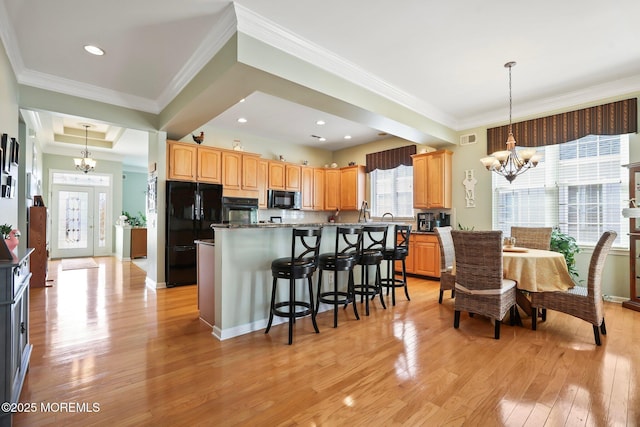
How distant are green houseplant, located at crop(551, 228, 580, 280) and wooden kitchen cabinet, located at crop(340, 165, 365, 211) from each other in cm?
377

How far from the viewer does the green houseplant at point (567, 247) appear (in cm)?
420

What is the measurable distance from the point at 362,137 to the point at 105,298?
17.9 ft

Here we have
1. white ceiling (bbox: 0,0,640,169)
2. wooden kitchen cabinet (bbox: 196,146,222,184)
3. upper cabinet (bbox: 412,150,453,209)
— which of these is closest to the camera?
white ceiling (bbox: 0,0,640,169)

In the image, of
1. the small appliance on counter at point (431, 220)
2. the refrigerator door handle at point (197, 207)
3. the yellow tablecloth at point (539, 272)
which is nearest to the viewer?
the yellow tablecloth at point (539, 272)

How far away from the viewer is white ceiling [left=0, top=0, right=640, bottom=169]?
2.62m

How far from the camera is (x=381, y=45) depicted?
3168 mm

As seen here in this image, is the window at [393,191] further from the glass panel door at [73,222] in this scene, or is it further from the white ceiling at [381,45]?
the glass panel door at [73,222]

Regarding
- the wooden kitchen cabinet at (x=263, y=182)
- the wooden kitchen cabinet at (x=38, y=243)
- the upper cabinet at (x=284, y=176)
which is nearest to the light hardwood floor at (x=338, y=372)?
the wooden kitchen cabinet at (x=38, y=243)

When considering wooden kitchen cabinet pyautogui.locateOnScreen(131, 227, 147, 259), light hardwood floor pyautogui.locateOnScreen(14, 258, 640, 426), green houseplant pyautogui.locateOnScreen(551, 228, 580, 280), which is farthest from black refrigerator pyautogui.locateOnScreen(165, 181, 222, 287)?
green houseplant pyautogui.locateOnScreen(551, 228, 580, 280)

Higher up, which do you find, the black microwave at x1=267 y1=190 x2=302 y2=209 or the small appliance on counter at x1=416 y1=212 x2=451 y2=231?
the black microwave at x1=267 y1=190 x2=302 y2=209

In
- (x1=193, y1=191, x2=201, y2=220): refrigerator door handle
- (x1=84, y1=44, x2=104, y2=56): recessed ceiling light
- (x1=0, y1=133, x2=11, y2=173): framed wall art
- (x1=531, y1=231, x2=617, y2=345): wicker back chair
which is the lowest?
(x1=531, y1=231, x2=617, y2=345): wicker back chair

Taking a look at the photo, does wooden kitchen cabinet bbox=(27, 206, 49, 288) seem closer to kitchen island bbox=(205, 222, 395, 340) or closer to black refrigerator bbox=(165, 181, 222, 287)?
black refrigerator bbox=(165, 181, 222, 287)

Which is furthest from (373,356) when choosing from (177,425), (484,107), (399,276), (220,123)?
(220,123)

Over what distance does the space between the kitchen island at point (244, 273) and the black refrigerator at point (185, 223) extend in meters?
2.30
